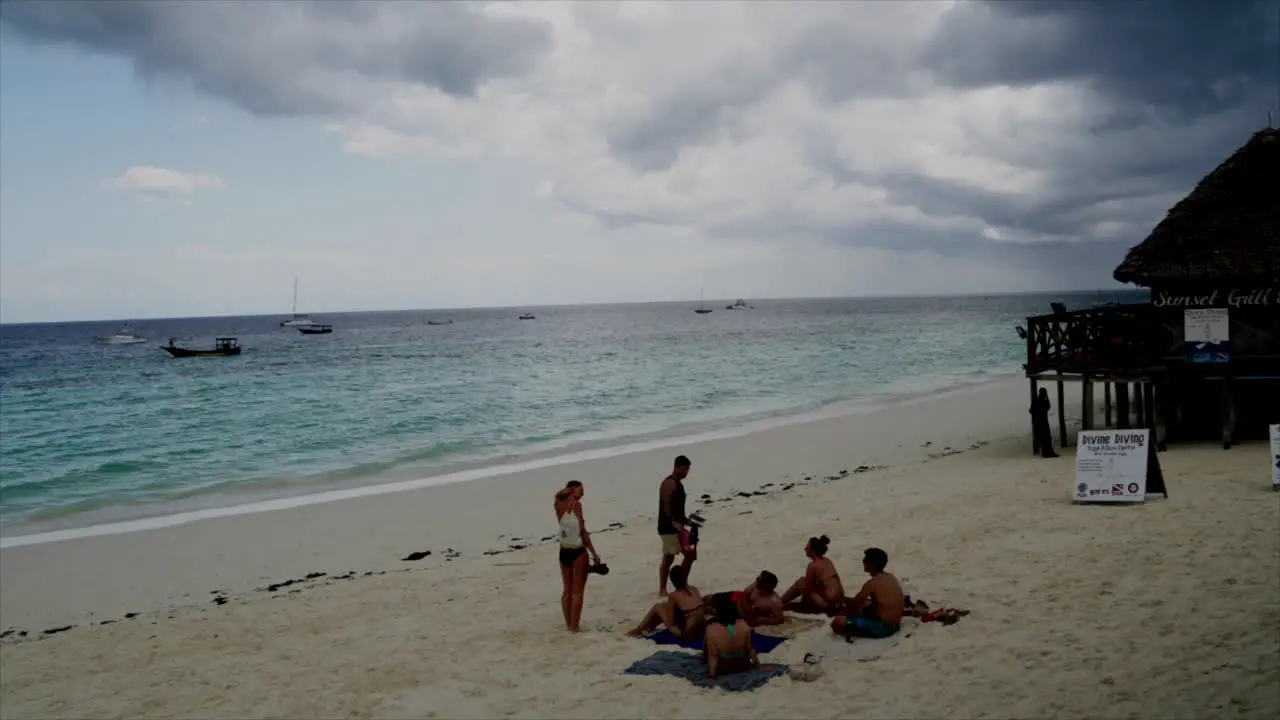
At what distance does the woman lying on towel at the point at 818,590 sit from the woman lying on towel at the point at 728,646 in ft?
5.58

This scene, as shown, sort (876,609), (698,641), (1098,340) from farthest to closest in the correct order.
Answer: (1098,340) < (698,641) < (876,609)

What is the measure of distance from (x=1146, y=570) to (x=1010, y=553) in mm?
1615

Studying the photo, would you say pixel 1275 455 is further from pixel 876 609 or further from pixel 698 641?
pixel 698 641

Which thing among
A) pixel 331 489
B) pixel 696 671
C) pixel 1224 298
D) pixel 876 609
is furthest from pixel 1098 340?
pixel 331 489

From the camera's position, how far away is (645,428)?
3209cm

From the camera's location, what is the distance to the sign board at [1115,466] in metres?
12.9

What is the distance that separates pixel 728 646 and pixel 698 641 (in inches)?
41.6

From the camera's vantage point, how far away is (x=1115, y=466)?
1307 cm

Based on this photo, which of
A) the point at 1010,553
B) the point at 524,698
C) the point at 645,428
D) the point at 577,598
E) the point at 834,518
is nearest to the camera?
the point at 524,698

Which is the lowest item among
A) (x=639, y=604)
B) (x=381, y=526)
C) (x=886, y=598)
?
(x=381, y=526)

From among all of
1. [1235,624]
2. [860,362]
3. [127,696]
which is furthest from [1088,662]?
[860,362]

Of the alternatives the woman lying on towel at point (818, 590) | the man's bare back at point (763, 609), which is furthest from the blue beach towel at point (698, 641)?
the woman lying on towel at point (818, 590)

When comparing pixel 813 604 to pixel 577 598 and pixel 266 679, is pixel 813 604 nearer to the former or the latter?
pixel 577 598

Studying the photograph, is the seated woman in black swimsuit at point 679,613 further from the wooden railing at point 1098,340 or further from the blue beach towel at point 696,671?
the wooden railing at point 1098,340
